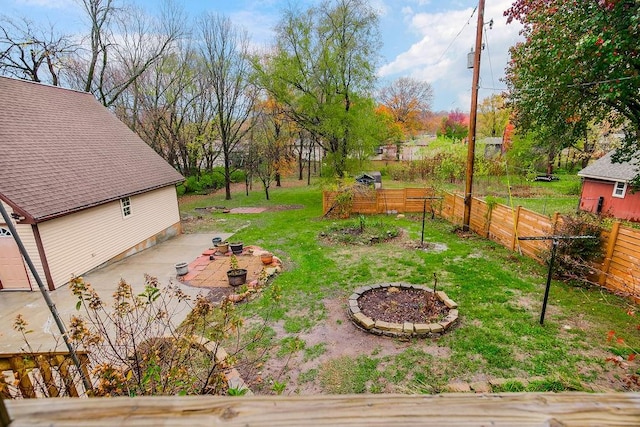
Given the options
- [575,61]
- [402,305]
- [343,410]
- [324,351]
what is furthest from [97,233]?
[575,61]

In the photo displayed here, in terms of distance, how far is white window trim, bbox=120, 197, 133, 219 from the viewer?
1053 cm

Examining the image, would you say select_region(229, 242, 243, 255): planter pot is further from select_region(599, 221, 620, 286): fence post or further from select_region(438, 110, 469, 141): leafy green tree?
select_region(438, 110, 469, 141): leafy green tree

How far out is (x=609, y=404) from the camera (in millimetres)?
737

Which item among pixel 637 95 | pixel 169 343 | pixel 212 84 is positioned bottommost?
pixel 169 343

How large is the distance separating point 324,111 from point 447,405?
16.7 meters

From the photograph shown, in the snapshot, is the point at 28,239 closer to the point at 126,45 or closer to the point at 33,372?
the point at 33,372

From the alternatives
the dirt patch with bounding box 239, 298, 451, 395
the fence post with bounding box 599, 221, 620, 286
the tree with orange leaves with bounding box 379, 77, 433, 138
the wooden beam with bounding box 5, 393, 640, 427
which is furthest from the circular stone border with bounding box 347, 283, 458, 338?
the tree with orange leaves with bounding box 379, 77, 433, 138

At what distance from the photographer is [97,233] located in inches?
373

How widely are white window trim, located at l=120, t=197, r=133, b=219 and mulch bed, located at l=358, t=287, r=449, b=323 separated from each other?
902cm

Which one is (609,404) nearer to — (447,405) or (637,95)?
(447,405)

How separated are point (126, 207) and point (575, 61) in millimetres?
13862

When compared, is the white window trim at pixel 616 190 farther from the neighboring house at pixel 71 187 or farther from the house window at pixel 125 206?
the house window at pixel 125 206

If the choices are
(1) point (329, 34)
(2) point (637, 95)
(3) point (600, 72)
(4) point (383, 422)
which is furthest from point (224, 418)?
(1) point (329, 34)

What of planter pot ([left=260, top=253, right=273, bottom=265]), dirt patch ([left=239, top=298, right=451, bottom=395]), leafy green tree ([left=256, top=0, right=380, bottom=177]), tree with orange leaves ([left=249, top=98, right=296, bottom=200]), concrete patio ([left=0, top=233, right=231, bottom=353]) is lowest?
concrete patio ([left=0, top=233, right=231, bottom=353])
